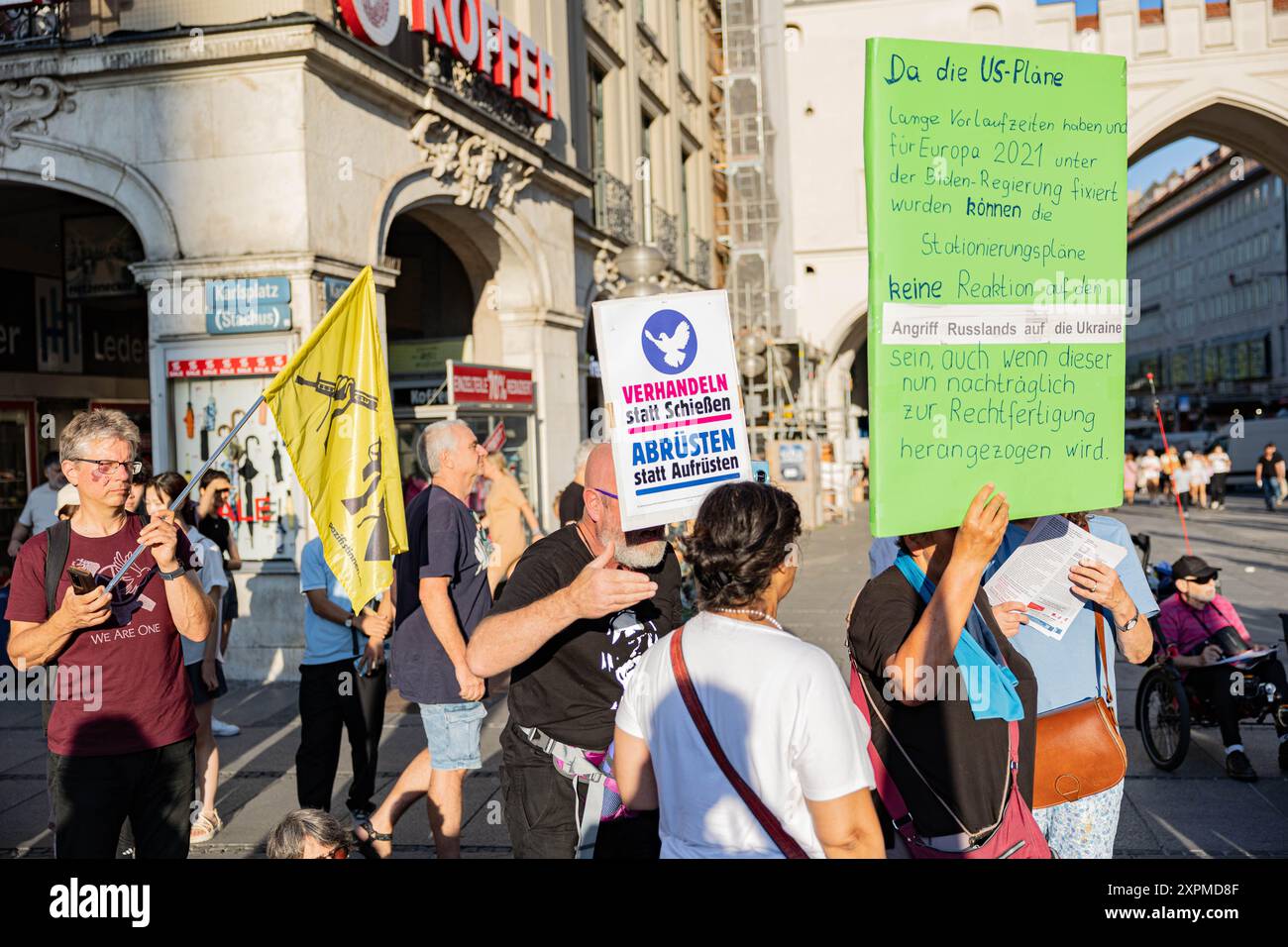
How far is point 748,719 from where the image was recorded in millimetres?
2305

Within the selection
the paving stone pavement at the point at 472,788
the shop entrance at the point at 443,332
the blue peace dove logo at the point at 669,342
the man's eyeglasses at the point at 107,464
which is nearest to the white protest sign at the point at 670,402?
the blue peace dove logo at the point at 669,342

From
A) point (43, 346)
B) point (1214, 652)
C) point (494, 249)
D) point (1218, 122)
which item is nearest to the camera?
point (1214, 652)

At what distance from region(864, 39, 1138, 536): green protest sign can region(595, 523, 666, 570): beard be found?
78 cm

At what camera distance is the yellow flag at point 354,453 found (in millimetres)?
4562

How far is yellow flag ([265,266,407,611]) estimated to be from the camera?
15.0 ft

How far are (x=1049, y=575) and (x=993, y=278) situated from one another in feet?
2.99

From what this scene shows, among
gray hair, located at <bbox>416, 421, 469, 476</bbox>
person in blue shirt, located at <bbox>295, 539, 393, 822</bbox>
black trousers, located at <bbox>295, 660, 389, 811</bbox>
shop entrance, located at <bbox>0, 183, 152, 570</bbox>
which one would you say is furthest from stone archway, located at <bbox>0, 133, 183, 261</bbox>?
gray hair, located at <bbox>416, 421, 469, 476</bbox>

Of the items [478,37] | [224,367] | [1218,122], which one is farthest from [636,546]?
[1218,122]

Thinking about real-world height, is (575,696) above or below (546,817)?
above

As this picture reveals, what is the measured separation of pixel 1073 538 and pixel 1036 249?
87 cm

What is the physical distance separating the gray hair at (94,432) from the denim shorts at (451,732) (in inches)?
68.7

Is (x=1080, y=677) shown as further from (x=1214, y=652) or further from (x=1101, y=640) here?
(x=1214, y=652)
